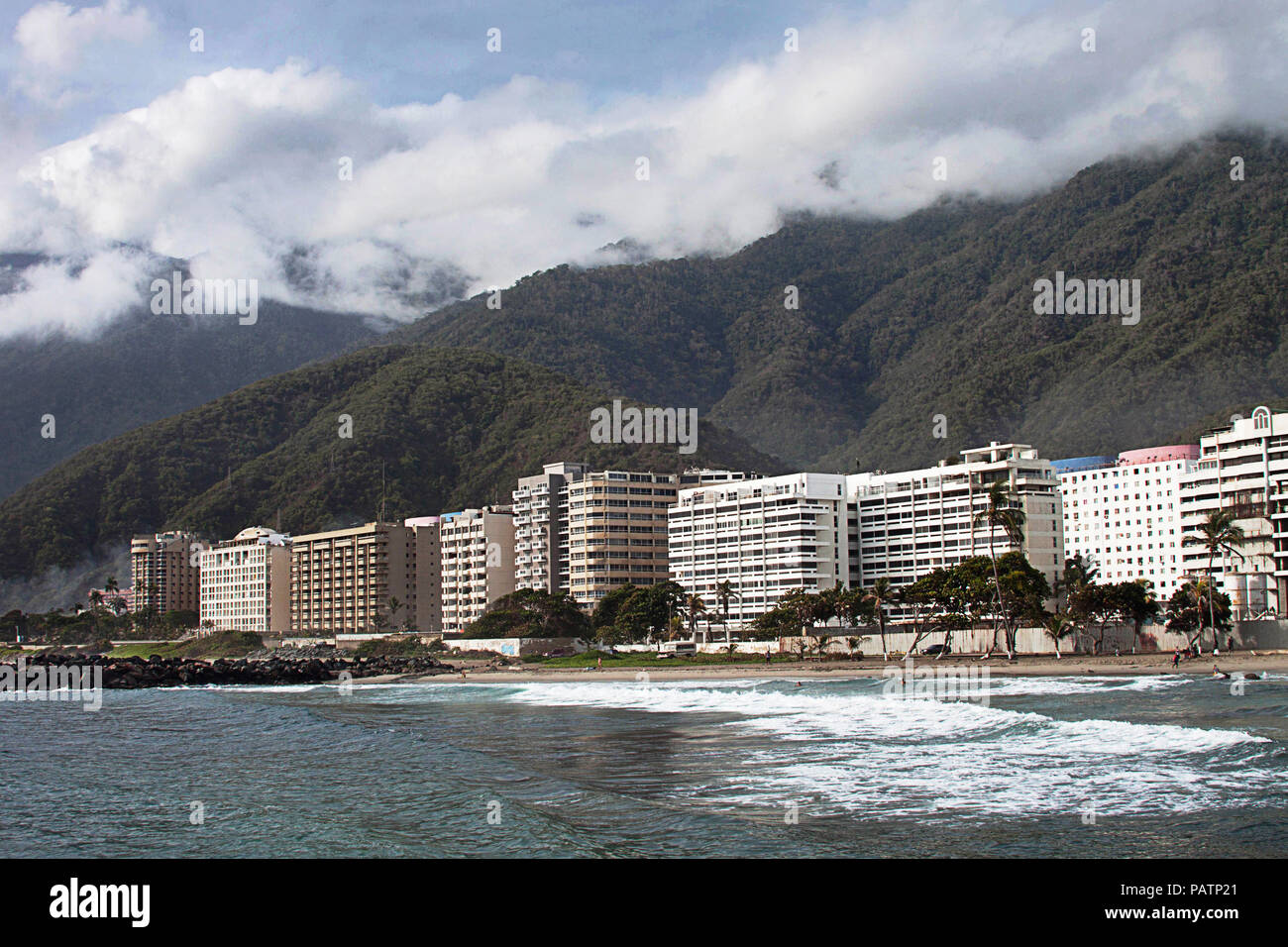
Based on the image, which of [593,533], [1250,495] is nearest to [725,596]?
[593,533]

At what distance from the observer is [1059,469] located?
174 meters

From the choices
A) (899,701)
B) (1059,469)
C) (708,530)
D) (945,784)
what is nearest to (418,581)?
(708,530)

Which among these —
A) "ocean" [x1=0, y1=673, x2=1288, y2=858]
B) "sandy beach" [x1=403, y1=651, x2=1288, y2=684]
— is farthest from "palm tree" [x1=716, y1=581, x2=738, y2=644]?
"ocean" [x1=0, y1=673, x2=1288, y2=858]

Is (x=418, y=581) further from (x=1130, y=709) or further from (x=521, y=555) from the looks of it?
(x=1130, y=709)

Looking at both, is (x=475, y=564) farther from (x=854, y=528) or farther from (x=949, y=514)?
(x=949, y=514)

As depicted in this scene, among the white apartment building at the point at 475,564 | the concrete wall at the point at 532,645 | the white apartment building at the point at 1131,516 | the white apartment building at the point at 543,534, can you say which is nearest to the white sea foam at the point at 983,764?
the concrete wall at the point at 532,645

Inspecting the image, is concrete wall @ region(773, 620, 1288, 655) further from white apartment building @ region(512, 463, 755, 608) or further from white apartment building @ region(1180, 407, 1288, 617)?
white apartment building @ region(512, 463, 755, 608)

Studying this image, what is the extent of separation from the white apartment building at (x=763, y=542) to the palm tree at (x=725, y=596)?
0.98 meters

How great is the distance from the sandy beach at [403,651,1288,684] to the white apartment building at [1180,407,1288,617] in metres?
20.0

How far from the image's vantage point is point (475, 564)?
172 m

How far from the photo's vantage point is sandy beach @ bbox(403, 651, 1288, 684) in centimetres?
8375

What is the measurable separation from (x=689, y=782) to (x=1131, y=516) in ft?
467

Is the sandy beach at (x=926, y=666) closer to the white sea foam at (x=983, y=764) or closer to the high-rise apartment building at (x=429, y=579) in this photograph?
the white sea foam at (x=983, y=764)

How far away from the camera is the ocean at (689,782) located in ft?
72.3
